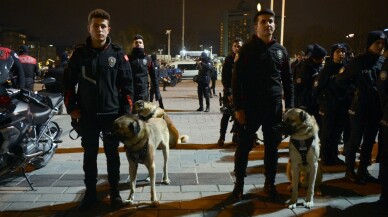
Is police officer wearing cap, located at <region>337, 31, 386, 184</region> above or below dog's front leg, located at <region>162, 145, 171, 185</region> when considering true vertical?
above

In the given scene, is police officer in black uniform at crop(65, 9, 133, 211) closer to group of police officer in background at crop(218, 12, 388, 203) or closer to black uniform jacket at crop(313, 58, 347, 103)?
group of police officer in background at crop(218, 12, 388, 203)

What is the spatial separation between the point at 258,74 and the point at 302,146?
96 cm

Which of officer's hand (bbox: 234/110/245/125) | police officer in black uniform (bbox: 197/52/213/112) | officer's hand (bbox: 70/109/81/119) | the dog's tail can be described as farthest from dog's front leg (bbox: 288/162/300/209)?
police officer in black uniform (bbox: 197/52/213/112)

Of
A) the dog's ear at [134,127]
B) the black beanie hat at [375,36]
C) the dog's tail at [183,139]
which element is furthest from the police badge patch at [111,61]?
the dog's tail at [183,139]

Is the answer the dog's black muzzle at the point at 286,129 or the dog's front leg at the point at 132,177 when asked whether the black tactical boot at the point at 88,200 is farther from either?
the dog's black muzzle at the point at 286,129

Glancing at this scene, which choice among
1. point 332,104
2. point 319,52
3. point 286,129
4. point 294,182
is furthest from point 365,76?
point 294,182

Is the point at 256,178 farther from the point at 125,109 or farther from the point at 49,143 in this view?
the point at 49,143

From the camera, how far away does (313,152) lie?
4.40 meters

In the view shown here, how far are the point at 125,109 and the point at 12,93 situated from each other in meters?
1.83

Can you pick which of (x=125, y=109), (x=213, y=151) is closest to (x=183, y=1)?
(x=213, y=151)

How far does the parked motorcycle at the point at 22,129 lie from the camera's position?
15.5ft

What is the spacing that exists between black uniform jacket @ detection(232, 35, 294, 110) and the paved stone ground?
1.19 metres

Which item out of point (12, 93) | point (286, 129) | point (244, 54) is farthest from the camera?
point (12, 93)

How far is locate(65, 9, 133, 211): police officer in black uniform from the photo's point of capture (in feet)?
14.2
